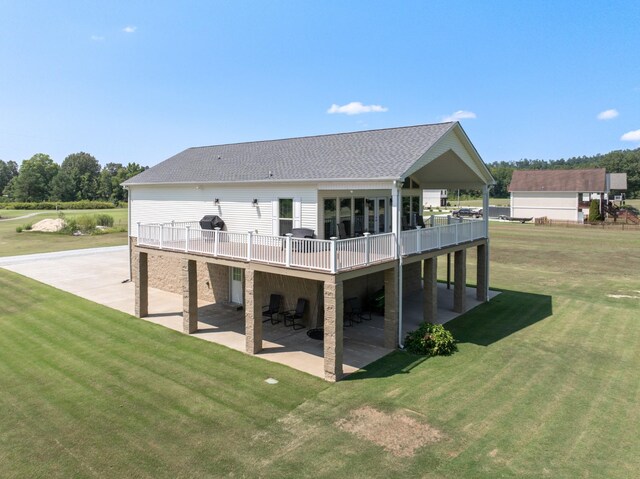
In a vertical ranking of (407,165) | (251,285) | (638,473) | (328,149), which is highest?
(328,149)

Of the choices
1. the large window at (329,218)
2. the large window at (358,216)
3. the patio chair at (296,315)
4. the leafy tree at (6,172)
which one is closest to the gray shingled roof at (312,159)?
the large window at (329,218)

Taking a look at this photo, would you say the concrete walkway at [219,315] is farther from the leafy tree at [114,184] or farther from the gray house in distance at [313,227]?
the leafy tree at [114,184]

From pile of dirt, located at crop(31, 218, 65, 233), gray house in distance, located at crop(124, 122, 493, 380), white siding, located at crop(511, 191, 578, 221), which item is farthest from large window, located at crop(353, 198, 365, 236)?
white siding, located at crop(511, 191, 578, 221)

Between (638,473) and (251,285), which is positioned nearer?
(638,473)

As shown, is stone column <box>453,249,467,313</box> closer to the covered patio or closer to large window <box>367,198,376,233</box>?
the covered patio

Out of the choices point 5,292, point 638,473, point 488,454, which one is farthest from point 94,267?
point 638,473

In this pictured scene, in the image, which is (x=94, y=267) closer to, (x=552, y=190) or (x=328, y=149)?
(x=328, y=149)
